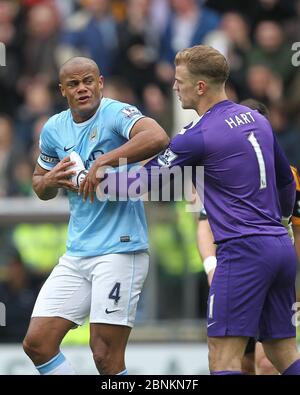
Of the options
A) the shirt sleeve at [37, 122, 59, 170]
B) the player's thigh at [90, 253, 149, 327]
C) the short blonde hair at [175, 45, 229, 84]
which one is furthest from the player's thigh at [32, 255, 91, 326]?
the short blonde hair at [175, 45, 229, 84]

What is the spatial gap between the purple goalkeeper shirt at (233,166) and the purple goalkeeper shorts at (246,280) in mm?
89

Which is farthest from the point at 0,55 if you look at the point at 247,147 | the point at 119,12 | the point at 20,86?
the point at 247,147

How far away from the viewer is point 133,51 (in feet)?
48.8

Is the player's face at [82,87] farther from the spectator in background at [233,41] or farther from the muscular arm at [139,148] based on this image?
the spectator in background at [233,41]

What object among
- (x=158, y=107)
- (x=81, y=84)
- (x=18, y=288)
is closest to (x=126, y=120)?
(x=81, y=84)

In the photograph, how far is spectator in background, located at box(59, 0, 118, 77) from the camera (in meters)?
15.0

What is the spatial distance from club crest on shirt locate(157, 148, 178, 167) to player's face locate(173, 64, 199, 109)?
350mm

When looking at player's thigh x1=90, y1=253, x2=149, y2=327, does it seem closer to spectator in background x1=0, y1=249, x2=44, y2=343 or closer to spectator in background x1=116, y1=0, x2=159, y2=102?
spectator in background x1=0, y1=249, x2=44, y2=343

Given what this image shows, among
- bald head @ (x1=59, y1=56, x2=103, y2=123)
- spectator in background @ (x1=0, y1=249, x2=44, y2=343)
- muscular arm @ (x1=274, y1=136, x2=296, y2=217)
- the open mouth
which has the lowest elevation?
spectator in background @ (x1=0, y1=249, x2=44, y2=343)

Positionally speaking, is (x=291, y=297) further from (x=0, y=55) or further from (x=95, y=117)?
(x=0, y=55)

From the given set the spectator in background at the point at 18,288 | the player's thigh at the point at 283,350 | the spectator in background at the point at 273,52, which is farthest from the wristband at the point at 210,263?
the spectator in background at the point at 273,52

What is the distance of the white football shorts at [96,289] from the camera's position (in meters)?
7.71

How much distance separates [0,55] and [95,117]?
6663 mm

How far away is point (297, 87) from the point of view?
14219 millimetres
